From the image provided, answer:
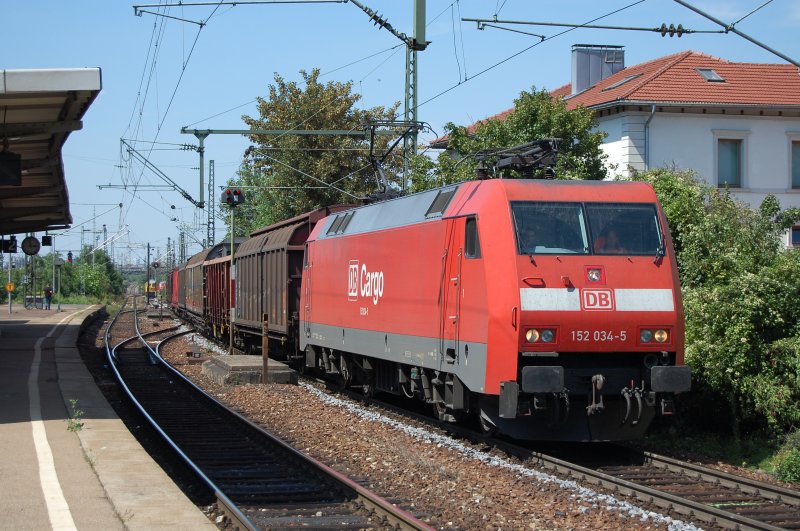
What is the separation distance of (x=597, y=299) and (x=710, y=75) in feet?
78.5

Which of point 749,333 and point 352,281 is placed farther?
point 352,281

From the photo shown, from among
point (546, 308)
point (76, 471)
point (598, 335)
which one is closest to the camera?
point (76, 471)

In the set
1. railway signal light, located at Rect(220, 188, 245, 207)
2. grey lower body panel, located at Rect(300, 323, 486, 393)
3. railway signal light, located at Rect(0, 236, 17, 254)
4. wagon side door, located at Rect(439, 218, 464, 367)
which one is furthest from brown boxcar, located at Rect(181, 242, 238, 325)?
wagon side door, located at Rect(439, 218, 464, 367)

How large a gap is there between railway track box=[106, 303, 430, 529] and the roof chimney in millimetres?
24571

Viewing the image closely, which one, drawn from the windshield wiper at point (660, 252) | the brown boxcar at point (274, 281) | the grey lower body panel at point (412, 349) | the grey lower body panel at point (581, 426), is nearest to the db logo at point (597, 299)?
the windshield wiper at point (660, 252)

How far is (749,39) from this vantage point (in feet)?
41.9

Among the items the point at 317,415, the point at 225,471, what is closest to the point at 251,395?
A: the point at 317,415

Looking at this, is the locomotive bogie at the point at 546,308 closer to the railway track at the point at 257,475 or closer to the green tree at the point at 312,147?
the railway track at the point at 257,475

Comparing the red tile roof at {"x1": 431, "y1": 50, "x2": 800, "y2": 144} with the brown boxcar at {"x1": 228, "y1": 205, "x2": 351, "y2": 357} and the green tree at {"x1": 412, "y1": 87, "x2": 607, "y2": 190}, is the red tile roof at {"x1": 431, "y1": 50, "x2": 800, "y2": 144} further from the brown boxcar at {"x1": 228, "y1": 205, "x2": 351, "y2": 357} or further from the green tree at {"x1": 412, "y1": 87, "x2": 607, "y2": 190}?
the brown boxcar at {"x1": 228, "y1": 205, "x2": 351, "y2": 357}

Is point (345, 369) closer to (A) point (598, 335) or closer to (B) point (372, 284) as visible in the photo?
(B) point (372, 284)

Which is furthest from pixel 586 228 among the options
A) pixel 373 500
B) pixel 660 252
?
pixel 373 500

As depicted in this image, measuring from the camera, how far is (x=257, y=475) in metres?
10.6

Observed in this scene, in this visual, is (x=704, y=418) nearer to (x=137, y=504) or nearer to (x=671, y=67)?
(x=137, y=504)

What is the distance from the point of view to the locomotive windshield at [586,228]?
10.8 meters
